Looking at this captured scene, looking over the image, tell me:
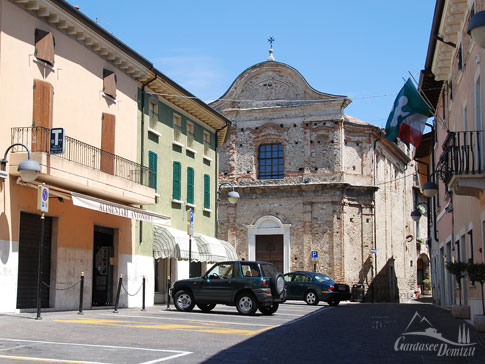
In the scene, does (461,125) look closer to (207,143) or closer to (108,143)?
(108,143)

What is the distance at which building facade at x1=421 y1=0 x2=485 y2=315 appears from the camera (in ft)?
49.2

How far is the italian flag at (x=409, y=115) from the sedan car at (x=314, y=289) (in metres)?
11.9

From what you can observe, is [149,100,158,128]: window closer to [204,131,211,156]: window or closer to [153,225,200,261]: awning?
[153,225,200,261]: awning

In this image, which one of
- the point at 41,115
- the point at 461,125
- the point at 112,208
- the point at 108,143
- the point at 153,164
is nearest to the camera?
the point at 41,115

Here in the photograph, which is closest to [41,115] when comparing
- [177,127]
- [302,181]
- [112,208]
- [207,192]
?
[112,208]

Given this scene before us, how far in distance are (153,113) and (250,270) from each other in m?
9.15

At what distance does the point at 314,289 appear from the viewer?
31.1 metres

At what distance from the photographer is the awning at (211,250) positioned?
2953cm

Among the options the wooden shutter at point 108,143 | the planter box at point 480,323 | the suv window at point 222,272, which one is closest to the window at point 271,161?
the wooden shutter at point 108,143

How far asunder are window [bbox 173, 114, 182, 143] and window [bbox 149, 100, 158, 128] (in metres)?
1.92

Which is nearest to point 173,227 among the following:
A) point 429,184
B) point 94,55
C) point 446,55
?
point 94,55

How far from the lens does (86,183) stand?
62.7 feet

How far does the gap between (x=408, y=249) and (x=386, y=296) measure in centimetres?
1063

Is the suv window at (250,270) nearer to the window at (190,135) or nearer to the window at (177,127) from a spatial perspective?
the window at (177,127)
